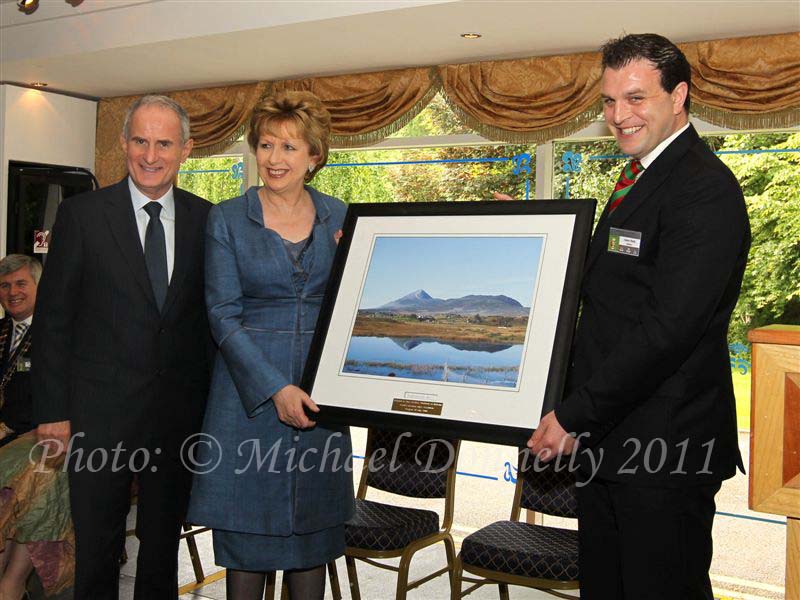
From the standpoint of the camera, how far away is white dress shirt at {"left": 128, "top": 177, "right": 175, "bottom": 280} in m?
2.59

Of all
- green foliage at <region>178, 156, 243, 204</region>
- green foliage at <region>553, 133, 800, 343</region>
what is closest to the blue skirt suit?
green foliage at <region>553, 133, 800, 343</region>

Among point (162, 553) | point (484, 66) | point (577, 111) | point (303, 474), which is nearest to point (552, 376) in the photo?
point (303, 474)

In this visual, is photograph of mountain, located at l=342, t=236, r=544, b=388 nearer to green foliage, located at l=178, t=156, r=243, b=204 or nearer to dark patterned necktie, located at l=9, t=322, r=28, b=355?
dark patterned necktie, located at l=9, t=322, r=28, b=355

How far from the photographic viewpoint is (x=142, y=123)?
8.47 ft

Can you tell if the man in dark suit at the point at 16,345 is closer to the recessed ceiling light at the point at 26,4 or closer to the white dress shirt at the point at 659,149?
the recessed ceiling light at the point at 26,4

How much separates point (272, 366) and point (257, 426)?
18 cm

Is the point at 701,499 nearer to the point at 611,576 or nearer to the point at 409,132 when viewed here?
the point at 611,576

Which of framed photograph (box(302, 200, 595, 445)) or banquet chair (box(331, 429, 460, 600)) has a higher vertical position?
framed photograph (box(302, 200, 595, 445))

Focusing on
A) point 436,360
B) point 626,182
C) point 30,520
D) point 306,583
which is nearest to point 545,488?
point 306,583

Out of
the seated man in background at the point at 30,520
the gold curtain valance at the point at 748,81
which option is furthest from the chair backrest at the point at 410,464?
the gold curtain valance at the point at 748,81

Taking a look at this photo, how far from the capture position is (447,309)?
7.76 feet

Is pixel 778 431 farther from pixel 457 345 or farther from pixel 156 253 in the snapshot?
pixel 156 253

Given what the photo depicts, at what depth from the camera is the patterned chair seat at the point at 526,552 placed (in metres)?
3.11

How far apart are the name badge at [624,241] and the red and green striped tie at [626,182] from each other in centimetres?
8
